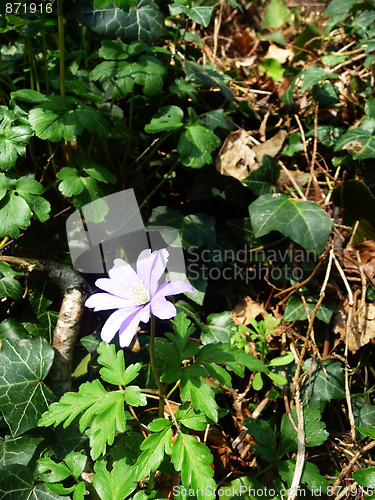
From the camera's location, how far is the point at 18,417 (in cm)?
152

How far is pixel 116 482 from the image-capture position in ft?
4.29

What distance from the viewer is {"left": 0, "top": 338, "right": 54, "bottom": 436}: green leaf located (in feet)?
5.01

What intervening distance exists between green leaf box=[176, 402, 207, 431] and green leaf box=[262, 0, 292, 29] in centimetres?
353

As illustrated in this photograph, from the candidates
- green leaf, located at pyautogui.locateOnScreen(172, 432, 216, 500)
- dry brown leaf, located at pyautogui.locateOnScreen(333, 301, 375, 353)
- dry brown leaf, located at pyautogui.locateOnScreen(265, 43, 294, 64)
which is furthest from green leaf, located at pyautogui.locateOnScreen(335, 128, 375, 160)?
green leaf, located at pyautogui.locateOnScreen(172, 432, 216, 500)

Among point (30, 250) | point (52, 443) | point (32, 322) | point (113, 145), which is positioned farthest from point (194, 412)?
point (113, 145)

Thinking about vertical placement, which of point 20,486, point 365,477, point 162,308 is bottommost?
point 20,486

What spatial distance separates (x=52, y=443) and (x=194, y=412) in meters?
0.70

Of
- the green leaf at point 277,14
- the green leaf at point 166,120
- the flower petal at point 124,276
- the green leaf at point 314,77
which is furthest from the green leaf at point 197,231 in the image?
the green leaf at point 277,14

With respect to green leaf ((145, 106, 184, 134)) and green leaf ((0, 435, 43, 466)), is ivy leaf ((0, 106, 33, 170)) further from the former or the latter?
green leaf ((0, 435, 43, 466))

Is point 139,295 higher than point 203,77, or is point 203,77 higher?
point 203,77

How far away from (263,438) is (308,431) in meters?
0.20

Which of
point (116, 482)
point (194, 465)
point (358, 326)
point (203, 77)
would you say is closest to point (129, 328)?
point (194, 465)

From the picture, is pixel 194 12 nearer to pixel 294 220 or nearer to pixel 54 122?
pixel 54 122

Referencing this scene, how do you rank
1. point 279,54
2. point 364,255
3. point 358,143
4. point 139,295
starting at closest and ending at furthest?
point 139,295
point 364,255
point 358,143
point 279,54
